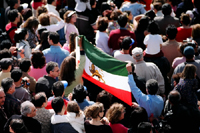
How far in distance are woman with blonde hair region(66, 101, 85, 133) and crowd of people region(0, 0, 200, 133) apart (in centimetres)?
1

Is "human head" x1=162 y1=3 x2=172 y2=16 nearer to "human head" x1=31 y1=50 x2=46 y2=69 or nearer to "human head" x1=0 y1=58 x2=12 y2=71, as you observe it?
"human head" x1=31 y1=50 x2=46 y2=69

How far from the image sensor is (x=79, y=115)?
6.08 meters

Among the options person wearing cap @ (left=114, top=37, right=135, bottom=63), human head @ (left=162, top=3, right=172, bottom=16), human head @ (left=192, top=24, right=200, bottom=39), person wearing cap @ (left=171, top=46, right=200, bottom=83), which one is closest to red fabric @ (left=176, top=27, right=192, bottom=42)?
human head @ (left=192, top=24, right=200, bottom=39)

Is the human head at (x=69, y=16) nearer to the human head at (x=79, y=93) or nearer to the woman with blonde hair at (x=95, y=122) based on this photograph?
the human head at (x=79, y=93)

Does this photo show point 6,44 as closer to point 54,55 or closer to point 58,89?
point 54,55

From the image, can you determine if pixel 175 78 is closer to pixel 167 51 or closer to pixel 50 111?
pixel 167 51

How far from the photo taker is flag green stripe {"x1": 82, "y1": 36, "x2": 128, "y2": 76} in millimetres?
6918

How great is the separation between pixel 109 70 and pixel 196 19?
459cm

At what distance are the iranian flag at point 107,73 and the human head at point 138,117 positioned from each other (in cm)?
47

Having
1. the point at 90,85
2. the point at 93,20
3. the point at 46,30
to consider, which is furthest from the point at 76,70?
the point at 93,20

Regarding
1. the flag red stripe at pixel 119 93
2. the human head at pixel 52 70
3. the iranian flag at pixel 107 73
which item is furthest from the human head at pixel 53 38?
the flag red stripe at pixel 119 93

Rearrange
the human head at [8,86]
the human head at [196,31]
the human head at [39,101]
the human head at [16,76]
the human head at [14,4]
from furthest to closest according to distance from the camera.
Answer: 1. the human head at [14,4]
2. the human head at [196,31]
3. the human head at [16,76]
4. the human head at [8,86]
5. the human head at [39,101]

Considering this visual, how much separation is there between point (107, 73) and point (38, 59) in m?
1.45

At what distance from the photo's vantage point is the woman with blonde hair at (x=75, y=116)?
19.8 feet
